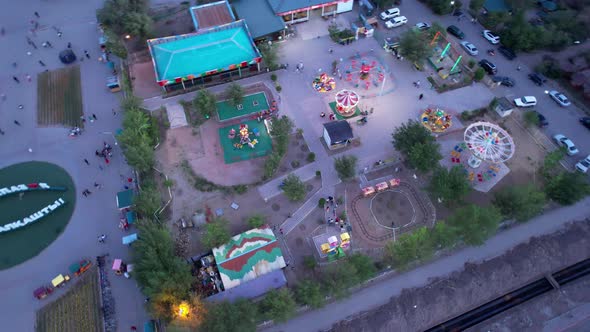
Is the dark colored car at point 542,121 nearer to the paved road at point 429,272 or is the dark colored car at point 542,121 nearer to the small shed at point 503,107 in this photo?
the small shed at point 503,107

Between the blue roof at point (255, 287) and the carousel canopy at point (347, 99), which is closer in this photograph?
the blue roof at point (255, 287)

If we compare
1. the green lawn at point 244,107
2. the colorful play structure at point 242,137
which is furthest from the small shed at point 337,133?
the green lawn at point 244,107

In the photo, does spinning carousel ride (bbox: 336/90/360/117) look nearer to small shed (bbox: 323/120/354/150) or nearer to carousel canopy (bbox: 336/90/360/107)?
carousel canopy (bbox: 336/90/360/107)

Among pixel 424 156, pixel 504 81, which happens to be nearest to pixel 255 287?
pixel 424 156

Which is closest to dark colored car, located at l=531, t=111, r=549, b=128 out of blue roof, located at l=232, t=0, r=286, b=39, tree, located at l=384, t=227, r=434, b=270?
tree, located at l=384, t=227, r=434, b=270

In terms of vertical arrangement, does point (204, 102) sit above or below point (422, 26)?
below

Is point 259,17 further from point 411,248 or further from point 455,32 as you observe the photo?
point 411,248
